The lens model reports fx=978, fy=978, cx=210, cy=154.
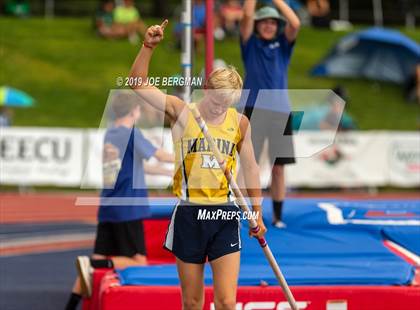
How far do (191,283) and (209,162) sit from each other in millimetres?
683

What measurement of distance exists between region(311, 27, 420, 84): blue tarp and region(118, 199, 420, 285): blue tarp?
13481mm

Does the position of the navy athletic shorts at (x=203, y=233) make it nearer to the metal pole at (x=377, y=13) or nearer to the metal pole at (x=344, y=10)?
the metal pole at (x=377, y=13)

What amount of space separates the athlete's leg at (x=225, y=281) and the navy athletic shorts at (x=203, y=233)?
0.13ft

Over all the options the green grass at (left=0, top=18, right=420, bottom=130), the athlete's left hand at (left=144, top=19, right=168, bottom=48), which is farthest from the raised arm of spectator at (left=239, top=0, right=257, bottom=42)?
the green grass at (left=0, top=18, right=420, bottom=130)

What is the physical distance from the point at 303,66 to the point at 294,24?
16867 millimetres

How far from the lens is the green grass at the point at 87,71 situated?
69.2 ft

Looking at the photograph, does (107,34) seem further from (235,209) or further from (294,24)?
(235,209)

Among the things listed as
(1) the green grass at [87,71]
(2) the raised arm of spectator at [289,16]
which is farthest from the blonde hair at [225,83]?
(1) the green grass at [87,71]

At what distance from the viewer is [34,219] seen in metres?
13.7

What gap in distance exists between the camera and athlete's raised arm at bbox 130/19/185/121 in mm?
5266

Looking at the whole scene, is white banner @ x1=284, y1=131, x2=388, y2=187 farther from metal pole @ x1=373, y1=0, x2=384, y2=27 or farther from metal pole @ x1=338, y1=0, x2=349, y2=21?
metal pole @ x1=338, y1=0, x2=349, y2=21

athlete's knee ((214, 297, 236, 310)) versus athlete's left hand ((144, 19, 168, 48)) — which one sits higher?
athlete's left hand ((144, 19, 168, 48))

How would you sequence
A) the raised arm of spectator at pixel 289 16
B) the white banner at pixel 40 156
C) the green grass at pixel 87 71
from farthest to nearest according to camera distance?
the green grass at pixel 87 71 → the white banner at pixel 40 156 → the raised arm of spectator at pixel 289 16

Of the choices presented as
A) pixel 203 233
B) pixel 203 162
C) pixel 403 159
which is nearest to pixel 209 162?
pixel 203 162
